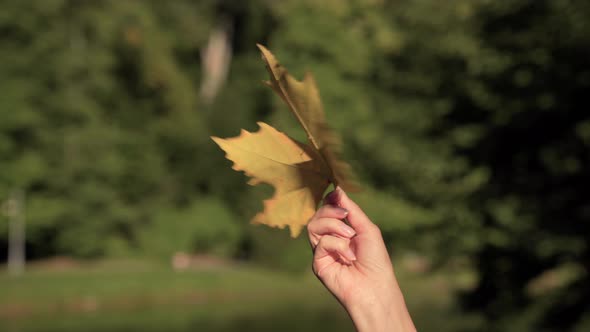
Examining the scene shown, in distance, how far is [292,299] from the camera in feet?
79.8

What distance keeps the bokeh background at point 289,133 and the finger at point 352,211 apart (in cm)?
688

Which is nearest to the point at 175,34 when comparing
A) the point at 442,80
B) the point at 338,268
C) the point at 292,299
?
the point at 292,299

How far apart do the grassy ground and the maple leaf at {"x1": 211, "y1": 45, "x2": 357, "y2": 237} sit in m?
15.0

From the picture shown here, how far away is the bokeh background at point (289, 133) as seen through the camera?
8812 mm

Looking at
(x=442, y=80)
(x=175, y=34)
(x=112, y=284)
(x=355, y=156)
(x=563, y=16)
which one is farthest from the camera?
(x=175, y=34)

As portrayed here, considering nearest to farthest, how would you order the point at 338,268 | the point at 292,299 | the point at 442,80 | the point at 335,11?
the point at 338,268
the point at 442,80
the point at 292,299
the point at 335,11

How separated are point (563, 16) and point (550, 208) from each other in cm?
186

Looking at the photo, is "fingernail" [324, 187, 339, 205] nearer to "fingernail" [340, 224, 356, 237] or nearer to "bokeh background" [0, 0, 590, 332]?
"fingernail" [340, 224, 356, 237]

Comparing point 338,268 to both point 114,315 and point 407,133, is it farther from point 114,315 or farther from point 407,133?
point 114,315

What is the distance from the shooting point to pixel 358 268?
136cm

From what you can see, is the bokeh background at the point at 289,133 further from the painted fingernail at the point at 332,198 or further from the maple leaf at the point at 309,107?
the maple leaf at the point at 309,107

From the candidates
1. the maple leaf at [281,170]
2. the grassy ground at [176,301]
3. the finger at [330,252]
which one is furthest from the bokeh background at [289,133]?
the maple leaf at [281,170]

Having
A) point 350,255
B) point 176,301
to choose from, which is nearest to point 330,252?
point 350,255

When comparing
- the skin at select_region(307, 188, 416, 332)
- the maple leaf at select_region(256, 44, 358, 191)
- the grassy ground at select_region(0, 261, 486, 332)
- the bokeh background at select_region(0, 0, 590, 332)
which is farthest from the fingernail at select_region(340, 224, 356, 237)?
the grassy ground at select_region(0, 261, 486, 332)
